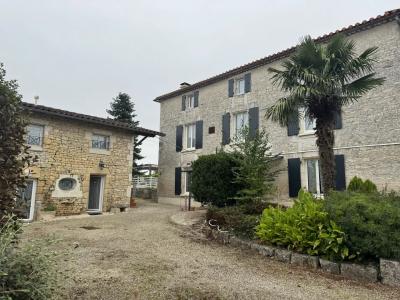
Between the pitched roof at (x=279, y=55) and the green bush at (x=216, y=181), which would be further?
the pitched roof at (x=279, y=55)

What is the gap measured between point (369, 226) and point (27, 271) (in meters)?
5.45

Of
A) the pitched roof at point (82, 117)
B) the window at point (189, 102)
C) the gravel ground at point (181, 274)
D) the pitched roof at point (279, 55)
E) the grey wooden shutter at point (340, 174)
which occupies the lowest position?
the gravel ground at point (181, 274)

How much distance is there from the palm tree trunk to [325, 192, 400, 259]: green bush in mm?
2541

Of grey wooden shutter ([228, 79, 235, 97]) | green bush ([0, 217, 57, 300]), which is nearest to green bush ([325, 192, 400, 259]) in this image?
green bush ([0, 217, 57, 300])

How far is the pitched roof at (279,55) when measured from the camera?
39.6 ft

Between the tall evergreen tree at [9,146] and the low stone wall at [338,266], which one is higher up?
the tall evergreen tree at [9,146]

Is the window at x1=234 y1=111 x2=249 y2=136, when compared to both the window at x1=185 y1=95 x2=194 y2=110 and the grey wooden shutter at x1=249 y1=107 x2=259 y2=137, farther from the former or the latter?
the window at x1=185 y1=95 x2=194 y2=110

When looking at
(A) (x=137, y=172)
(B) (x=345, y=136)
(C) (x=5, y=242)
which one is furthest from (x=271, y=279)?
(A) (x=137, y=172)

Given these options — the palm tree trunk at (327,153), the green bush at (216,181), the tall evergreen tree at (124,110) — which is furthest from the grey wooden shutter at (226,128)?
the tall evergreen tree at (124,110)

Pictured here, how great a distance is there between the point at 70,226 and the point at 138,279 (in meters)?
6.55

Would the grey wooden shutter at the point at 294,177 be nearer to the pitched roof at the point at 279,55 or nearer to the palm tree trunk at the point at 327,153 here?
the palm tree trunk at the point at 327,153

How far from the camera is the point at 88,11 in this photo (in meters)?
10.6

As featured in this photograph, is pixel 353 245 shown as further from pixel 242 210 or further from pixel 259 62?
pixel 259 62

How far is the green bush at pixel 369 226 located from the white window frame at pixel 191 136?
1396cm
